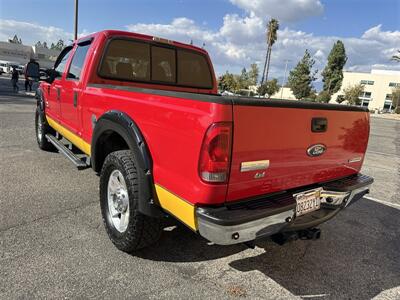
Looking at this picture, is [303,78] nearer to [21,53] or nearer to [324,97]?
[324,97]

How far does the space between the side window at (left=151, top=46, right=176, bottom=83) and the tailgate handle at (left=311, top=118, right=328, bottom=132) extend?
2474mm

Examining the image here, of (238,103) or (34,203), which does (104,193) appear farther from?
(238,103)

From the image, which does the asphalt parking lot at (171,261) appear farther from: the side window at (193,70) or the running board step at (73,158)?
the side window at (193,70)

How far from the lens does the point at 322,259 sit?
3.25 meters

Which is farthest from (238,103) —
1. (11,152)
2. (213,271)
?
(11,152)

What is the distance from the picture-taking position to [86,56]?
13.4 feet

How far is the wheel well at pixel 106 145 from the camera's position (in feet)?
10.9

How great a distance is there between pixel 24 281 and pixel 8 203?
1.73m

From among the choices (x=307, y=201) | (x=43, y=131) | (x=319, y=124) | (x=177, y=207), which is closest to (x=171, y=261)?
(x=177, y=207)

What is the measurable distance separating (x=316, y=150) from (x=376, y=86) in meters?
86.7

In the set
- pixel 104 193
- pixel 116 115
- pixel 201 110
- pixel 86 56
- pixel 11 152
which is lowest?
pixel 11 152

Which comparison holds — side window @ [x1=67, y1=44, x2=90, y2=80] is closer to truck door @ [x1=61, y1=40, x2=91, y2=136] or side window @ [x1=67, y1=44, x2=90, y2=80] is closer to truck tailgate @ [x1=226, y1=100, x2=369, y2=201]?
truck door @ [x1=61, y1=40, x2=91, y2=136]

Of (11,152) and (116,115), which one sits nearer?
(116,115)

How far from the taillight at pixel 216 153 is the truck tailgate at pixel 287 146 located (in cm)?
5
